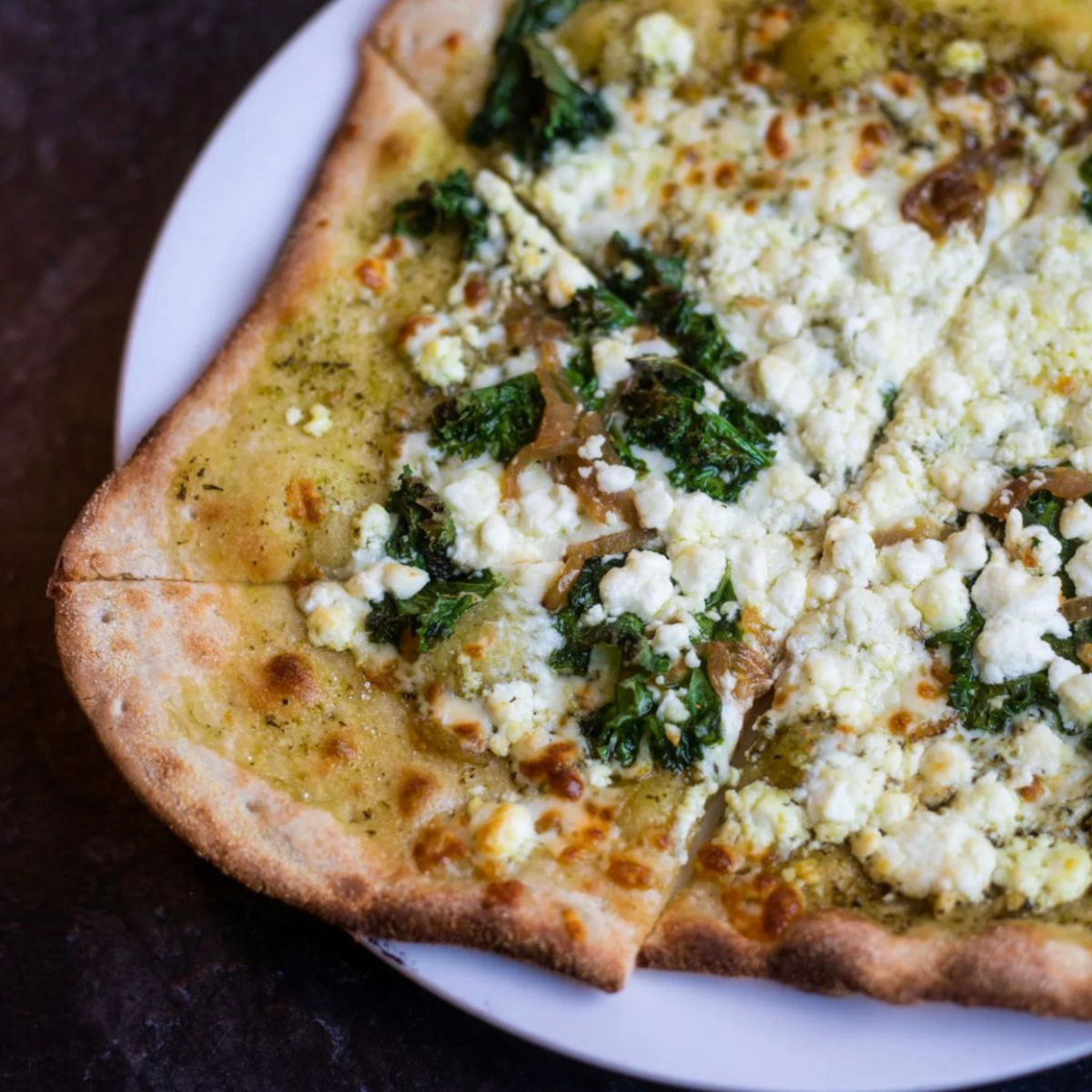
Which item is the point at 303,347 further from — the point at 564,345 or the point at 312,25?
the point at 312,25

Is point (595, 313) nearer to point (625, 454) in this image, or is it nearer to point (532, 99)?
point (625, 454)

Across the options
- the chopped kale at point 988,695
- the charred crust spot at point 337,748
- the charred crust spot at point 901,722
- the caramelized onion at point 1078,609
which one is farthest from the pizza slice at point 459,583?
the caramelized onion at point 1078,609

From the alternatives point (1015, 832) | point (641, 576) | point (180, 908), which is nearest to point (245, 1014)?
point (180, 908)

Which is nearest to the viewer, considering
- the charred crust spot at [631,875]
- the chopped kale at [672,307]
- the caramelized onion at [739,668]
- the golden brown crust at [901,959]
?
the golden brown crust at [901,959]

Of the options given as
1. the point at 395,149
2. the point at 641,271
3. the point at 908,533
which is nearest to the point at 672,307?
the point at 641,271

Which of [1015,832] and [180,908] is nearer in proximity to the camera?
[1015,832]

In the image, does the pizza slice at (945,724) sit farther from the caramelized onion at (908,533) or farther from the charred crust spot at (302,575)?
the charred crust spot at (302,575)

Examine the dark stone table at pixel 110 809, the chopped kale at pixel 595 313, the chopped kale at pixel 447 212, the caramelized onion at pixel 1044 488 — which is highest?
the chopped kale at pixel 447 212
